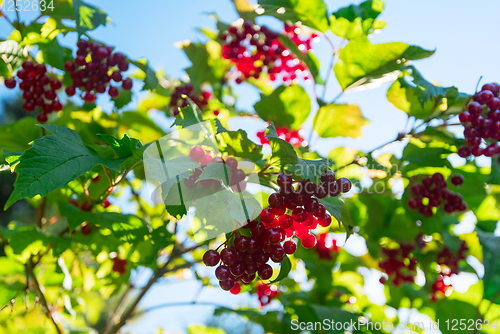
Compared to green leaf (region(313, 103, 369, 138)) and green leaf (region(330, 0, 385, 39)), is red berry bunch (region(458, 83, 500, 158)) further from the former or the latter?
green leaf (region(330, 0, 385, 39))

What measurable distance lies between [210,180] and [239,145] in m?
0.17

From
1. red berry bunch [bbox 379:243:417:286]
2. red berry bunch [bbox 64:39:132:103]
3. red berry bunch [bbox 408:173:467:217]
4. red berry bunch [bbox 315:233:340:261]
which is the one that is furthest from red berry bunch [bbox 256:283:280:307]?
red berry bunch [bbox 64:39:132:103]

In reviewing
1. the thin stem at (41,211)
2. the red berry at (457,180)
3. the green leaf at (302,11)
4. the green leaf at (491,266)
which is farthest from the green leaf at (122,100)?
the green leaf at (491,266)

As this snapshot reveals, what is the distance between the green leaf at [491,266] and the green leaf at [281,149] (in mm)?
1395

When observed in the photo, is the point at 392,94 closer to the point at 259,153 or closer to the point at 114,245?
the point at 259,153

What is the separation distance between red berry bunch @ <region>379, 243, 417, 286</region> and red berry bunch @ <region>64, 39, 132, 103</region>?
6.52ft

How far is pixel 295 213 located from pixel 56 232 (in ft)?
4.13

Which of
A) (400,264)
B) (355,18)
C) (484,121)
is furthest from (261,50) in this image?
(400,264)

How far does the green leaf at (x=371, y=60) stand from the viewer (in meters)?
1.47

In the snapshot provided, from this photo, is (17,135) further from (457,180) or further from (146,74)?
(457,180)

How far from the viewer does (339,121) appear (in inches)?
66.4

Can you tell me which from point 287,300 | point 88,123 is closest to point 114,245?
point 88,123

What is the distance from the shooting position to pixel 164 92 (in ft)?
6.27

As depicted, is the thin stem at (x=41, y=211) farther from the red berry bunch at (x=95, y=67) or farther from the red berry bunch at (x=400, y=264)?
the red berry bunch at (x=400, y=264)
